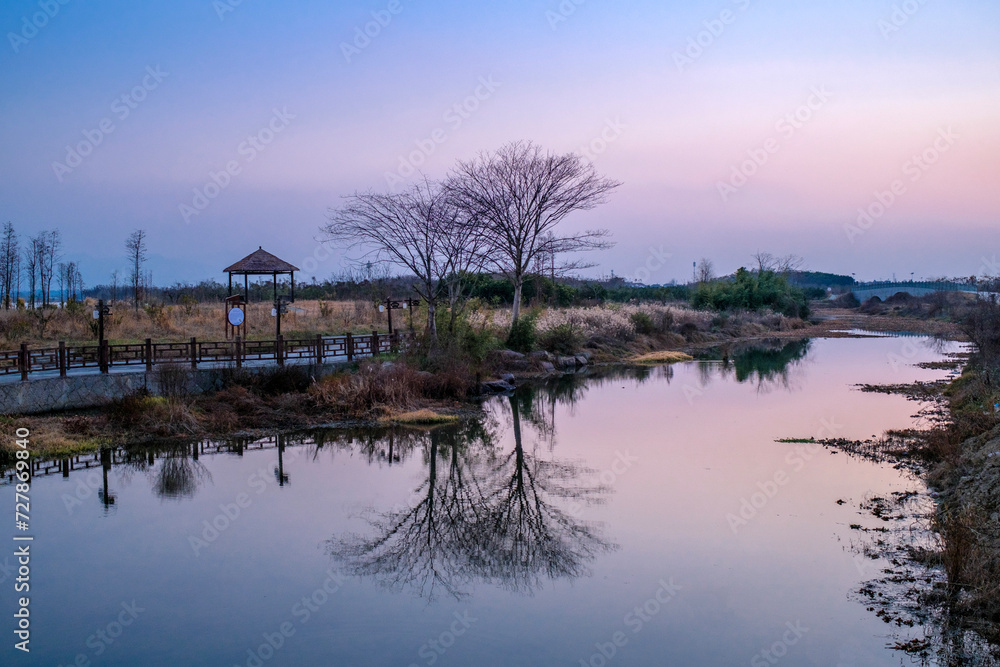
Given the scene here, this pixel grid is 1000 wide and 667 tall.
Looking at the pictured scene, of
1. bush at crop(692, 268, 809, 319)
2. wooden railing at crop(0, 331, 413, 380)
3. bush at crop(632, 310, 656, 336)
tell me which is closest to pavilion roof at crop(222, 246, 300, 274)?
wooden railing at crop(0, 331, 413, 380)

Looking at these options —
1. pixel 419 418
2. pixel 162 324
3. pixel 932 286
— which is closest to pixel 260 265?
pixel 162 324

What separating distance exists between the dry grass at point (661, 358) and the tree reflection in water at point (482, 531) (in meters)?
18.1

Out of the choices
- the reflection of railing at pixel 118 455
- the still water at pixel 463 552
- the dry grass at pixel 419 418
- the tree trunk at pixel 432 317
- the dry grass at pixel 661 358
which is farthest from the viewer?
the dry grass at pixel 661 358

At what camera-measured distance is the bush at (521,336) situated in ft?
90.2

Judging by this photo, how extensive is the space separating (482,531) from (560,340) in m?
20.8

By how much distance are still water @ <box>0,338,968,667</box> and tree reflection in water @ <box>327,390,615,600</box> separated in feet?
0.13

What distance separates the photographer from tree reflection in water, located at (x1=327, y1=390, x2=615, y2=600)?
8.11 meters

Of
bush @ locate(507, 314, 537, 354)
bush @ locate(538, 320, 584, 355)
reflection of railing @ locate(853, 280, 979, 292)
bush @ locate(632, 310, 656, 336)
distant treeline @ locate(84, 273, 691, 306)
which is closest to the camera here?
bush @ locate(507, 314, 537, 354)

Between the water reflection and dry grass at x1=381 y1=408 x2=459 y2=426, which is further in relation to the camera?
the water reflection

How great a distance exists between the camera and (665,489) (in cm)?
1108

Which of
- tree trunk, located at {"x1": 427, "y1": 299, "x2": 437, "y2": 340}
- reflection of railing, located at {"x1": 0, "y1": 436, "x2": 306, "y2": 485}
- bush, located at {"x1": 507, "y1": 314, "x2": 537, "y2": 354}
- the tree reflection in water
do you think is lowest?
the tree reflection in water

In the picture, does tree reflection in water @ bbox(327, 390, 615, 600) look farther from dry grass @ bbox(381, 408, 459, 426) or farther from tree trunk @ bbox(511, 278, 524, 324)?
tree trunk @ bbox(511, 278, 524, 324)

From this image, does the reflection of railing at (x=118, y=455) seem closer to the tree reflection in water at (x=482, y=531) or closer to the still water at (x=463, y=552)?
the still water at (x=463, y=552)

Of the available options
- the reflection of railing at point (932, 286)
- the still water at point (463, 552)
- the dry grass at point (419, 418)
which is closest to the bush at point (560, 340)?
the dry grass at point (419, 418)
